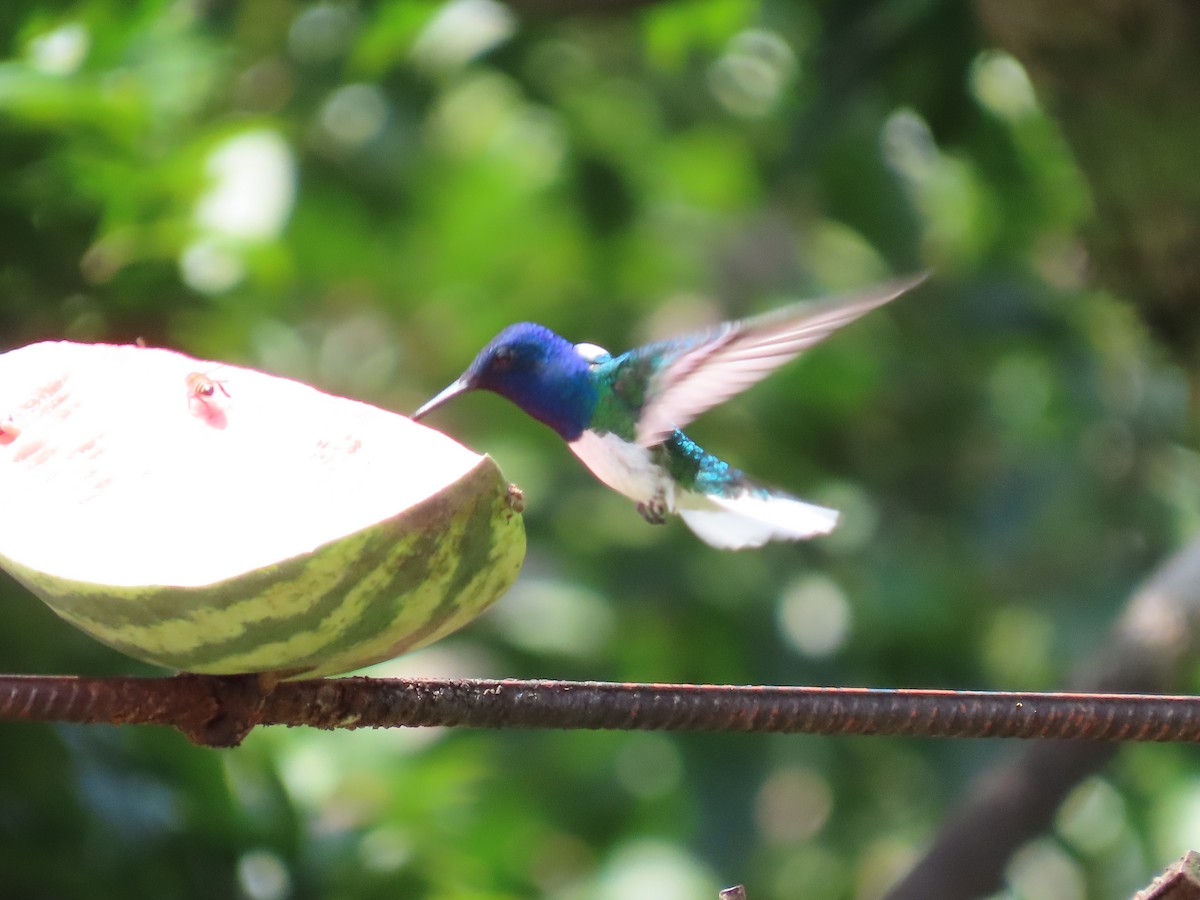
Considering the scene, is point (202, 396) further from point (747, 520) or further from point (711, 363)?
point (747, 520)

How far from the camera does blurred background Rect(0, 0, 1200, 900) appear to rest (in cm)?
217

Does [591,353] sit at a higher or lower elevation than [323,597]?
lower

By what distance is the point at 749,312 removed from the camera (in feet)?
11.0

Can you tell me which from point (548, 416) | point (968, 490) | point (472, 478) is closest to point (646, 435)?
point (548, 416)

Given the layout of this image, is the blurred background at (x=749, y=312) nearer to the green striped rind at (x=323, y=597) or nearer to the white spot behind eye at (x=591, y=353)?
the white spot behind eye at (x=591, y=353)

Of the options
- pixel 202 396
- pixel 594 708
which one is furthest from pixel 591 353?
pixel 594 708

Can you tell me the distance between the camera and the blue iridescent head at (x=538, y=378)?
155cm

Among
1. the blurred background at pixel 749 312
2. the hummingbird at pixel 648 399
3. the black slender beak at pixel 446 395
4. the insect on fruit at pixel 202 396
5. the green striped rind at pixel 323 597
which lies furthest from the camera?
the blurred background at pixel 749 312

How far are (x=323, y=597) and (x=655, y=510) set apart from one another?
0.86 m

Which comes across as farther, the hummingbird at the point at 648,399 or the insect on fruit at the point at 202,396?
the hummingbird at the point at 648,399

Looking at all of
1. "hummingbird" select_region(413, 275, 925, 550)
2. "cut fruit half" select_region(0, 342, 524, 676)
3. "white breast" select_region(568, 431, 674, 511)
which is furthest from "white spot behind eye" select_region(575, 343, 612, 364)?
"cut fruit half" select_region(0, 342, 524, 676)

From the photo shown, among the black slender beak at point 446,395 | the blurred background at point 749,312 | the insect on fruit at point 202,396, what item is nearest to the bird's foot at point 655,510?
the black slender beak at point 446,395

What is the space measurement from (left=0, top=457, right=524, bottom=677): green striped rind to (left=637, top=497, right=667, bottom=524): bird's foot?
76cm

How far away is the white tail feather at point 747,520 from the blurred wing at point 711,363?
0.11 metres
